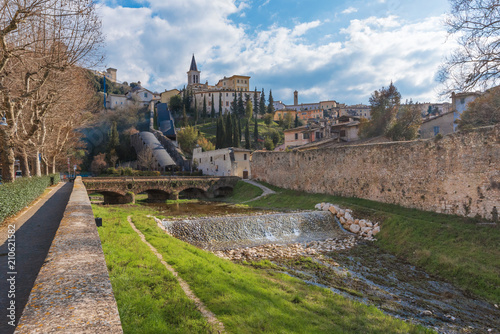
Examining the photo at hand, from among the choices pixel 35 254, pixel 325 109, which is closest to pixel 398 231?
pixel 35 254

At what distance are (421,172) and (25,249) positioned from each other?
22552 mm

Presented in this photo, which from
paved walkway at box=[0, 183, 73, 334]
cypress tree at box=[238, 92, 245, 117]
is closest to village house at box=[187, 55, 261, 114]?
cypress tree at box=[238, 92, 245, 117]

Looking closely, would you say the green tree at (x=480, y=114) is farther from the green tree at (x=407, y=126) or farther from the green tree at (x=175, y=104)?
the green tree at (x=175, y=104)

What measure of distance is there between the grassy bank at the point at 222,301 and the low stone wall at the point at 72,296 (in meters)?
1.21

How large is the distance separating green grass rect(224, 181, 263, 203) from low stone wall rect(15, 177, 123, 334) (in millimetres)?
31949

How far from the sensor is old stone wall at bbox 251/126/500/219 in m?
16.8

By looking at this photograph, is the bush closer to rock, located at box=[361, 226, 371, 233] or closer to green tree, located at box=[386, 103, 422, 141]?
rock, located at box=[361, 226, 371, 233]

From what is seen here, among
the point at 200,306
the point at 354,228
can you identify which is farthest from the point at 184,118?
the point at 200,306

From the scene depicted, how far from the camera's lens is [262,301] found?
7.44m

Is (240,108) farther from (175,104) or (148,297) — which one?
(148,297)

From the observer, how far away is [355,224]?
2158cm

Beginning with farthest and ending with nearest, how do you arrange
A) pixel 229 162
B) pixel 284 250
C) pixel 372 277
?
pixel 229 162 < pixel 284 250 < pixel 372 277

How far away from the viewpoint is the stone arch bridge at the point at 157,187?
32812mm

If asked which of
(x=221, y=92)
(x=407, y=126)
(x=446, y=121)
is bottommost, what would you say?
(x=407, y=126)
